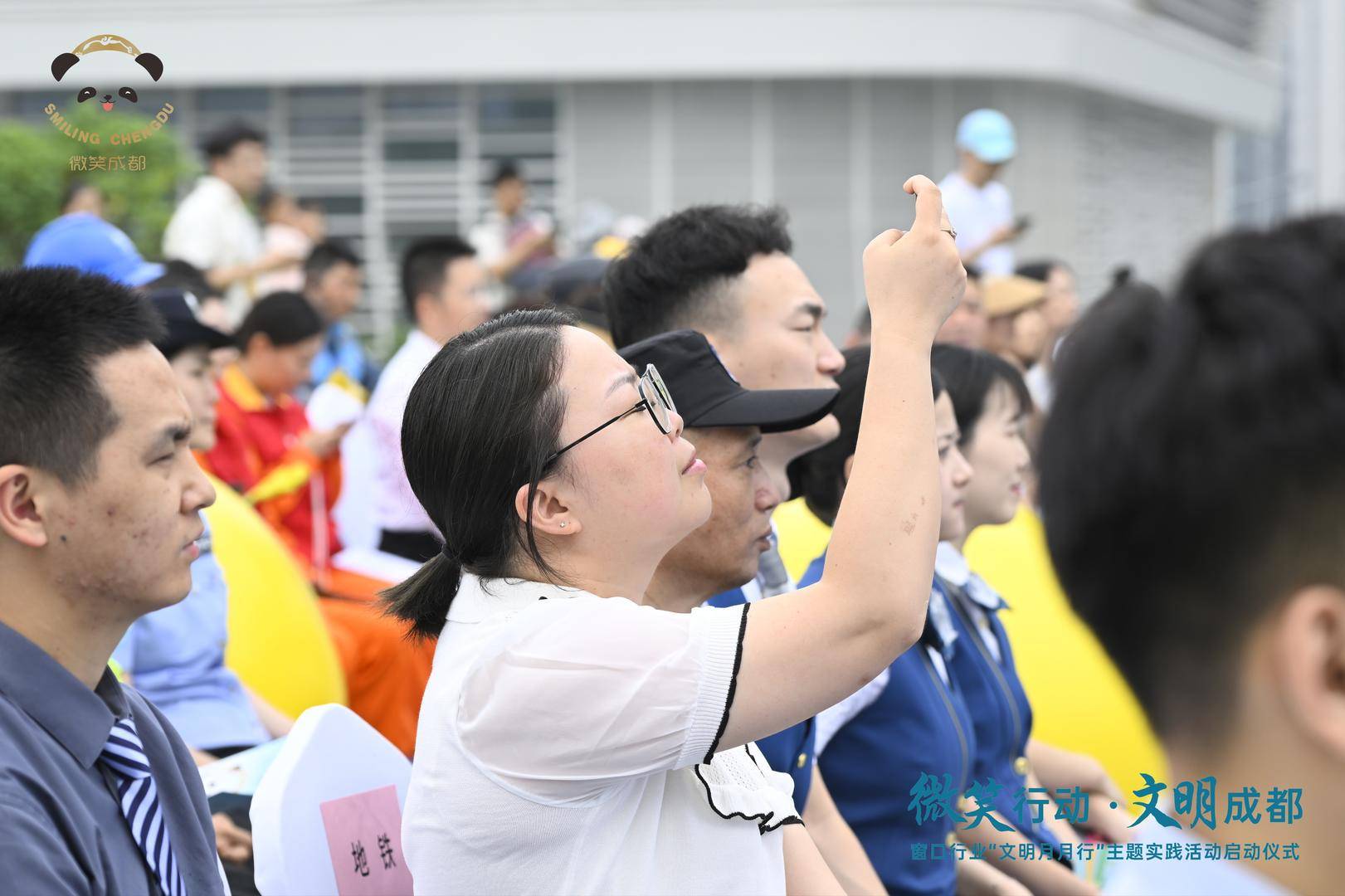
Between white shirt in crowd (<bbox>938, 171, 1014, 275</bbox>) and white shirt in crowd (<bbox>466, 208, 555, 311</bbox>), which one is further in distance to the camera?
white shirt in crowd (<bbox>466, 208, 555, 311</bbox>)

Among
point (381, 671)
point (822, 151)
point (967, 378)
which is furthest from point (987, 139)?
point (822, 151)

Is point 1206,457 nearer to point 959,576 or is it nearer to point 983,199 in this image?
point 959,576

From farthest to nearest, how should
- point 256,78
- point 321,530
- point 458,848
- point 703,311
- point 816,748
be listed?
1. point 256,78
2. point 321,530
3. point 703,311
4. point 816,748
5. point 458,848

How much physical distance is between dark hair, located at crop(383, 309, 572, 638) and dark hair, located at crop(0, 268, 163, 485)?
0.41 metres

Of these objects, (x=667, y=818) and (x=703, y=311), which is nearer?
(x=667, y=818)

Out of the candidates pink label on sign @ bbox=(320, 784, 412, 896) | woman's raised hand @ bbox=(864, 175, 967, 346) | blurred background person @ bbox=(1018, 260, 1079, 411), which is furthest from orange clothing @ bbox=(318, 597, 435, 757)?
blurred background person @ bbox=(1018, 260, 1079, 411)

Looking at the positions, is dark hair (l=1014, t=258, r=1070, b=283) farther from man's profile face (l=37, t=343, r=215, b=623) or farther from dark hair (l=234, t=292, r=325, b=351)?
man's profile face (l=37, t=343, r=215, b=623)

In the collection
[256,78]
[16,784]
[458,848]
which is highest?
[256,78]

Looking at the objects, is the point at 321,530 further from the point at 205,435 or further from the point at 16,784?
the point at 16,784

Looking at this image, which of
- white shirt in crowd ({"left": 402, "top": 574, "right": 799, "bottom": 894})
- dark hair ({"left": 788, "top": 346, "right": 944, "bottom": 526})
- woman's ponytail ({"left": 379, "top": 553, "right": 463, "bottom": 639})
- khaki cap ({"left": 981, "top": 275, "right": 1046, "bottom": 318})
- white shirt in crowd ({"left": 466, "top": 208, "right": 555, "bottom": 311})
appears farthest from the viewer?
white shirt in crowd ({"left": 466, "top": 208, "right": 555, "bottom": 311})

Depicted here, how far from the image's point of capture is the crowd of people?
2.84ft

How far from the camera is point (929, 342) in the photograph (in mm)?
1753

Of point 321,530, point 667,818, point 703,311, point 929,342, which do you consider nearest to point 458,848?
point 667,818

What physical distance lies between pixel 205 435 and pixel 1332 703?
3.46 m
